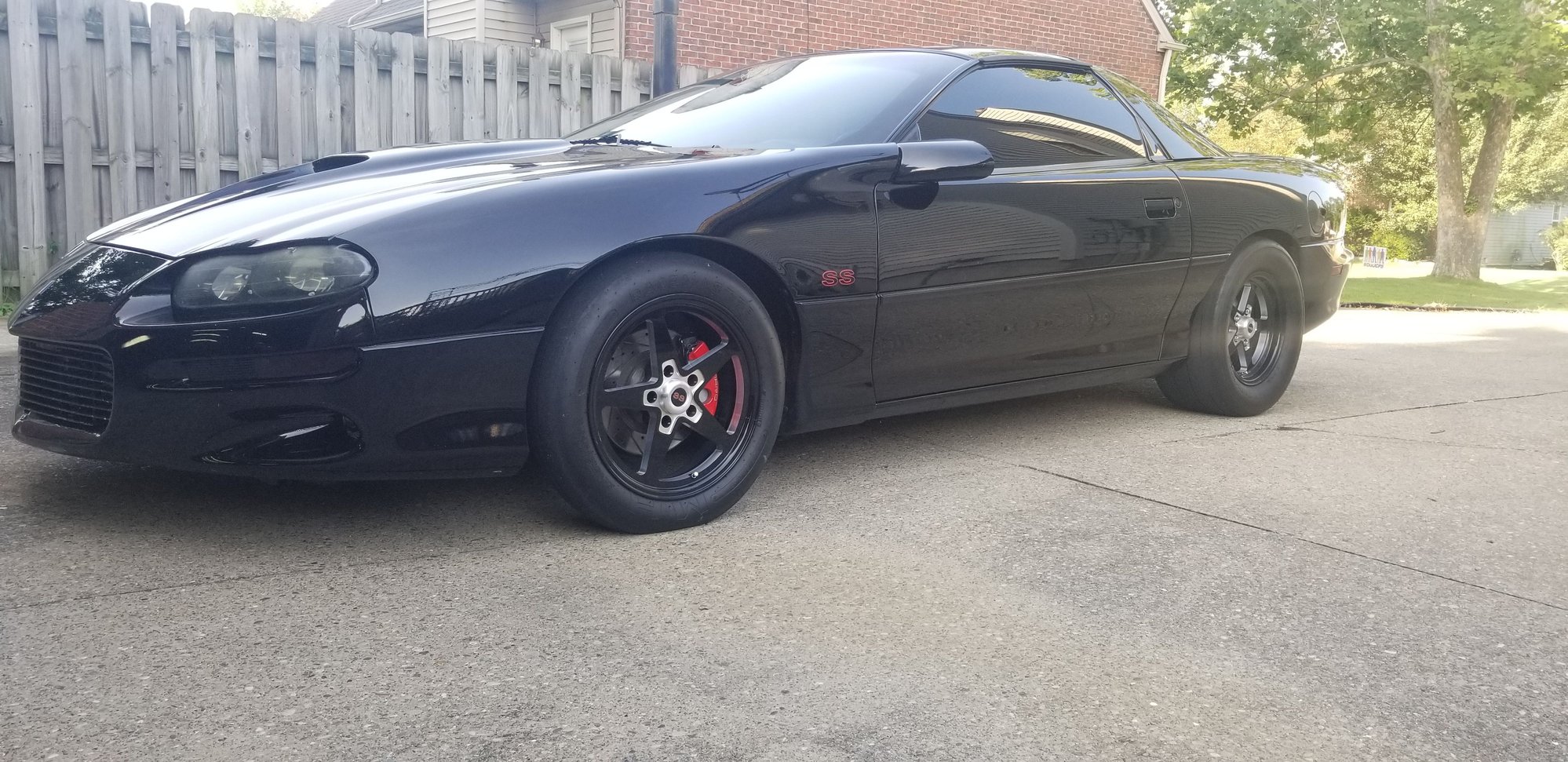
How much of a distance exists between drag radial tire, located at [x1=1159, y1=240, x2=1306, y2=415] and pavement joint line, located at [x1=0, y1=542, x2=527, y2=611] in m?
2.98

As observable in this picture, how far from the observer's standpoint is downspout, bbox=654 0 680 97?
25.0 ft

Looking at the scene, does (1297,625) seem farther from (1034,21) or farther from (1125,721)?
(1034,21)

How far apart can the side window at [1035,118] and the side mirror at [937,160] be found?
0.85 ft

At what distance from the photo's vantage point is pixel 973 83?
14.4 feet

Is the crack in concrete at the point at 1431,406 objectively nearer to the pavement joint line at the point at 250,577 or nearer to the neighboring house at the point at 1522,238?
the pavement joint line at the point at 250,577

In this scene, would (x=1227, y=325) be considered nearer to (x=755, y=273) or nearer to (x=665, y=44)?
(x=755, y=273)

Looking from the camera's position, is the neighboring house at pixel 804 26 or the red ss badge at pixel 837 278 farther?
the neighboring house at pixel 804 26

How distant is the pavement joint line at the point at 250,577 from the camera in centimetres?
275

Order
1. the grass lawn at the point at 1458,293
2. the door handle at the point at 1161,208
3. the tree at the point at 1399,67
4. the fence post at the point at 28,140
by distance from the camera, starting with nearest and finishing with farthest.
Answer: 1. the door handle at the point at 1161,208
2. the fence post at the point at 28,140
3. the grass lawn at the point at 1458,293
4. the tree at the point at 1399,67

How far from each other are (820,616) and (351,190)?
5.41ft

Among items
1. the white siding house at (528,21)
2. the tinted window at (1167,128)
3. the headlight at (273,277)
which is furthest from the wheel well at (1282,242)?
the white siding house at (528,21)

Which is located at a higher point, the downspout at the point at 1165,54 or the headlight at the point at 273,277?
the downspout at the point at 1165,54

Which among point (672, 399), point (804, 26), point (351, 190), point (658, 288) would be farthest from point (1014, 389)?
point (804, 26)

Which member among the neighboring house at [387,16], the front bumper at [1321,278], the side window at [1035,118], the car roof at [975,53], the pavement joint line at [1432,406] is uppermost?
the neighboring house at [387,16]
